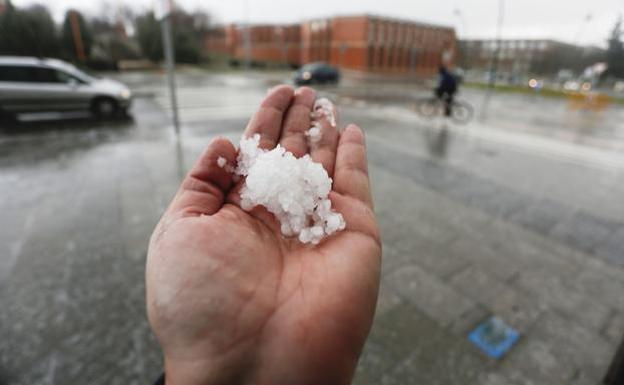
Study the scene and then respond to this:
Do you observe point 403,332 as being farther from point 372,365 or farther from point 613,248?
point 613,248

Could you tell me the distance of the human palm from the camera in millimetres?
1227

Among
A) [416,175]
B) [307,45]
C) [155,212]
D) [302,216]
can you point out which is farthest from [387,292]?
[307,45]

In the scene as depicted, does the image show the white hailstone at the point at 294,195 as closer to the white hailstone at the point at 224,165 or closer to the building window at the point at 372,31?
the white hailstone at the point at 224,165

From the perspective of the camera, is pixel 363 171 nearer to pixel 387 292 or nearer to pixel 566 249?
pixel 387 292

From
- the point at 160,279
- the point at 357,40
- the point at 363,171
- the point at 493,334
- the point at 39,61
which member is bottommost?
the point at 493,334

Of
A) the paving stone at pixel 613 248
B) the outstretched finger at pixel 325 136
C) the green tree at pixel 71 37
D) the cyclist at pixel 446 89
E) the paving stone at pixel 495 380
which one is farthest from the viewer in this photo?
the green tree at pixel 71 37

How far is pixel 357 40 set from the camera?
4388 cm

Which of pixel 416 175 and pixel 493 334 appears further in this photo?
pixel 416 175

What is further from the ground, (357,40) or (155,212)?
(357,40)

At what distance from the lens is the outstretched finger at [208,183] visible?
5.62ft

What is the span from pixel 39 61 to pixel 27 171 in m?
5.62

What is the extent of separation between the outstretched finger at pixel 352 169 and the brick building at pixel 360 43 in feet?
144

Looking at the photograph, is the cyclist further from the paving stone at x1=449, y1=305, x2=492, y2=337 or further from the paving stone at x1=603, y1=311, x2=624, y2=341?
the paving stone at x1=449, y1=305, x2=492, y2=337

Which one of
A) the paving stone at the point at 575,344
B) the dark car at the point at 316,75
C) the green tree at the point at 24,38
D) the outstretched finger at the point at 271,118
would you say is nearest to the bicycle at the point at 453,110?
the paving stone at the point at 575,344
